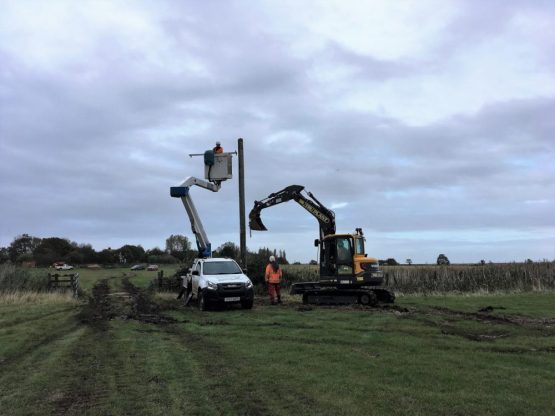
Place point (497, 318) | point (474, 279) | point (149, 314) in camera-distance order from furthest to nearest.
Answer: point (474, 279) → point (149, 314) → point (497, 318)

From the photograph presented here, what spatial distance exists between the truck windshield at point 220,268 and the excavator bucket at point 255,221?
8.72 ft

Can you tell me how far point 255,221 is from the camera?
22.2 meters

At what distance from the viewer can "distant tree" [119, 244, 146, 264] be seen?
136 metres

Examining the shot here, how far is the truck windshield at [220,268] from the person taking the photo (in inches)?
763

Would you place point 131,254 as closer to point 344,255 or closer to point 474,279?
point 474,279

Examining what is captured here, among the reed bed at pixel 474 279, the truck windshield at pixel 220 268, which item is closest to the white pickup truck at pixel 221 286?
the truck windshield at pixel 220 268

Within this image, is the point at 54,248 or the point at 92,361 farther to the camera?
the point at 54,248

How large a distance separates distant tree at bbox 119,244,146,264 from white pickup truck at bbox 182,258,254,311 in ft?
395

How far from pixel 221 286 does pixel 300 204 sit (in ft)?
18.8

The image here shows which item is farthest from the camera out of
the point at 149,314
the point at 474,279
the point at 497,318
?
the point at 474,279

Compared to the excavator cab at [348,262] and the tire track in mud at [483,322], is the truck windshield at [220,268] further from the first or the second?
the tire track in mud at [483,322]

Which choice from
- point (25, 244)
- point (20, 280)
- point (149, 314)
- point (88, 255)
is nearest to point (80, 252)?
point (88, 255)

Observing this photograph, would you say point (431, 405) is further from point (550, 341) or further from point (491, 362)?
point (550, 341)

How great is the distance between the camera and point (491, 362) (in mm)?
8250
